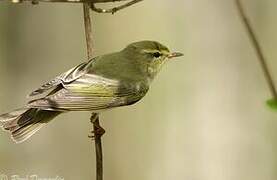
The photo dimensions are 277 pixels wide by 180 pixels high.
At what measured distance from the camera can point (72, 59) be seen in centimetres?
472

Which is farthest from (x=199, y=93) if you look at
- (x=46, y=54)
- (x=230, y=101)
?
(x=46, y=54)

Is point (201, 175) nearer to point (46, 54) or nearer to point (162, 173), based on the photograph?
point (162, 173)

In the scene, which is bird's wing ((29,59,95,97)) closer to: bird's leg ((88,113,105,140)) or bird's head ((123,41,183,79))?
bird's leg ((88,113,105,140))

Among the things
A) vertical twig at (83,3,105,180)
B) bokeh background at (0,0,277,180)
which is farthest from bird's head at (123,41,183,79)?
bokeh background at (0,0,277,180)

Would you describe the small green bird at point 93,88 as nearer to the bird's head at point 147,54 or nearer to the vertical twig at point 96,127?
the bird's head at point 147,54

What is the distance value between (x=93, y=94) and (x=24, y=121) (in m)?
0.33

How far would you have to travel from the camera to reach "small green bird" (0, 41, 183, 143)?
255 cm

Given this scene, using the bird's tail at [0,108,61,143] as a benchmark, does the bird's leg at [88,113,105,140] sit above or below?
below

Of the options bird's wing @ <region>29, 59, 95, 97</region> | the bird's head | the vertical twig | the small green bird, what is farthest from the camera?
the bird's head

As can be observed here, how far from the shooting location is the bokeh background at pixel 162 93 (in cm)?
436

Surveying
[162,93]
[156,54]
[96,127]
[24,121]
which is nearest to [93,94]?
[96,127]

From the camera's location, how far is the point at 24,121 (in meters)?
2.58

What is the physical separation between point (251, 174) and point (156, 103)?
0.81m

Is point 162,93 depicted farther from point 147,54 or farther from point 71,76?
point 71,76
